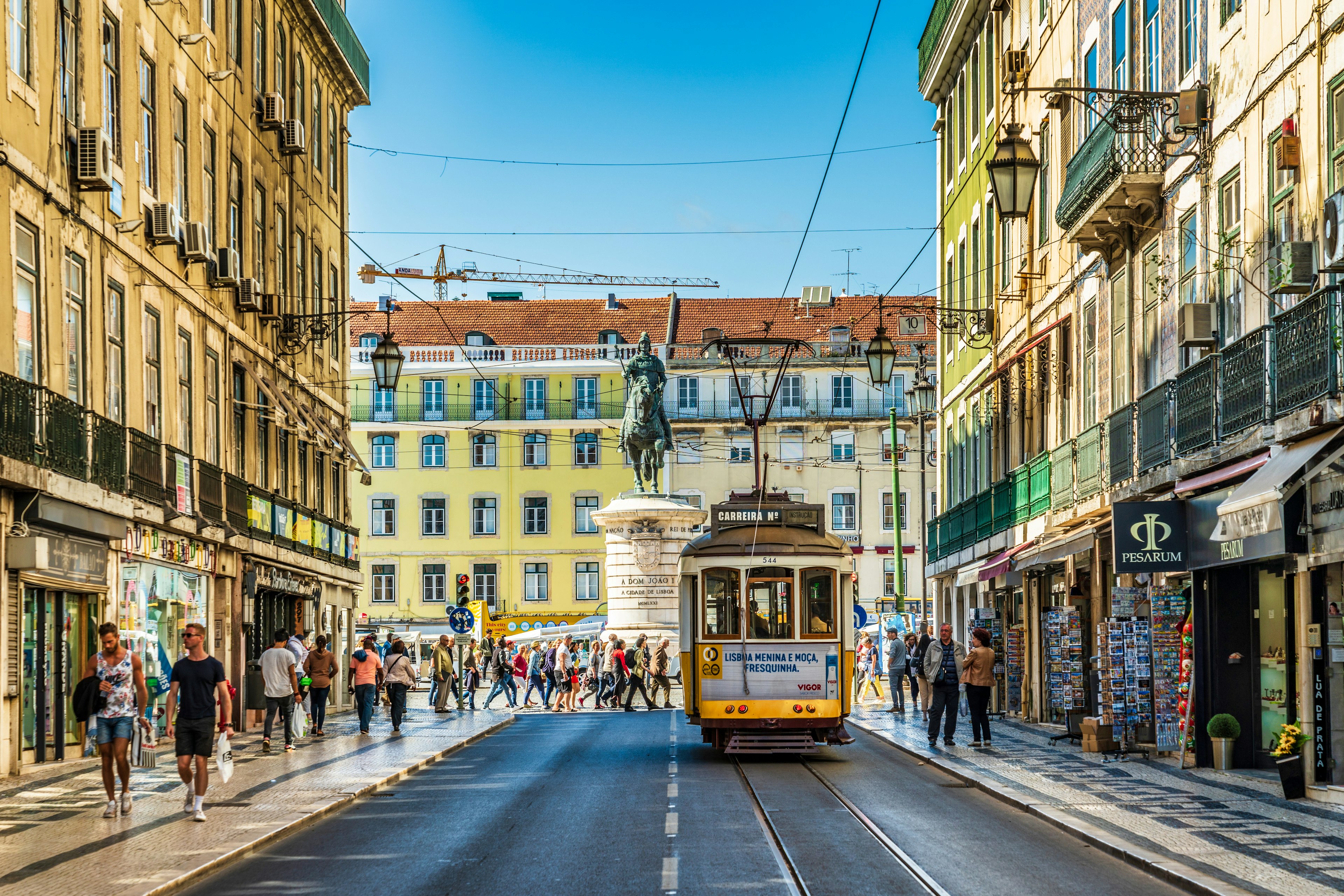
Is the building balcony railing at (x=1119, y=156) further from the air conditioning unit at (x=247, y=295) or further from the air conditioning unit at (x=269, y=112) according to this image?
the air conditioning unit at (x=269, y=112)

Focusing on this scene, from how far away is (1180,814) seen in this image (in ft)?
49.8

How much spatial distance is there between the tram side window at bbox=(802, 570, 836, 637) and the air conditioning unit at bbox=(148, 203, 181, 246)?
10671mm

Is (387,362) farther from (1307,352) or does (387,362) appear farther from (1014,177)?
(1307,352)

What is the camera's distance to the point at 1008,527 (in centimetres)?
3453

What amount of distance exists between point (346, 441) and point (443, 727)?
1152 cm

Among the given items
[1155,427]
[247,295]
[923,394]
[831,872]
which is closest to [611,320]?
[923,394]

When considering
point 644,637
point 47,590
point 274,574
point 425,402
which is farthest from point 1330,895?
point 425,402

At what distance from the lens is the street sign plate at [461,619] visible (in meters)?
37.4

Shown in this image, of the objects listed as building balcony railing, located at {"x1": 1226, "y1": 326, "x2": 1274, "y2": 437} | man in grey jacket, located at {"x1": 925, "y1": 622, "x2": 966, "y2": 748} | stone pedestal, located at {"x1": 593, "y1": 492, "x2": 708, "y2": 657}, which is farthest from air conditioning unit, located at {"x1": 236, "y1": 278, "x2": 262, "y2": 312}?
building balcony railing, located at {"x1": 1226, "y1": 326, "x2": 1274, "y2": 437}

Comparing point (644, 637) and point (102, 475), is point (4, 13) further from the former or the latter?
point (644, 637)

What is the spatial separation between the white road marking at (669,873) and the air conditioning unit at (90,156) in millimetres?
13866

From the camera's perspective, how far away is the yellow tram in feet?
74.9

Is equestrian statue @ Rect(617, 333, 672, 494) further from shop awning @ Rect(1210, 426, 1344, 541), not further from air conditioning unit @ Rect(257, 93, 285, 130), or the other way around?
shop awning @ Rect(1210, 426, 1344, 541)

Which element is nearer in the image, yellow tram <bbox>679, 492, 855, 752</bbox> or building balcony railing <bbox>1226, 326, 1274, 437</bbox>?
building balcony railing <bbox>1226, 326, 1274, 437</bbox>
